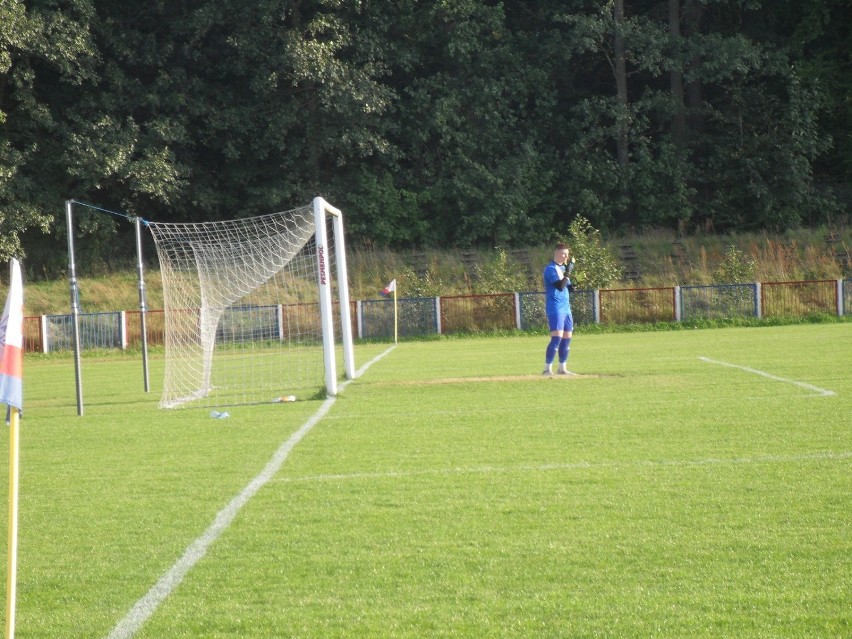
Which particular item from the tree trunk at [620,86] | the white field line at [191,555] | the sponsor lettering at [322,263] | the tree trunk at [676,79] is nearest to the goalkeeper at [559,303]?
the sponsor lettering at [322,263]

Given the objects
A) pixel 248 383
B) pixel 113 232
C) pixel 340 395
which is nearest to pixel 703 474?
pixel 340 395

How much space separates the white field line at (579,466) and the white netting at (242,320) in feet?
20.4

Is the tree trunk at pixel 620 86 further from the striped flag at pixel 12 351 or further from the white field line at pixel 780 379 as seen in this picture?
the striped flag at pixel 12 351

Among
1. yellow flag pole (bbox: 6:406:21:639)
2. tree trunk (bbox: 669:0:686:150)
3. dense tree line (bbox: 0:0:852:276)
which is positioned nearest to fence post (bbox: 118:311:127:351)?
dense tree line (bbox: 0:0:852:276)

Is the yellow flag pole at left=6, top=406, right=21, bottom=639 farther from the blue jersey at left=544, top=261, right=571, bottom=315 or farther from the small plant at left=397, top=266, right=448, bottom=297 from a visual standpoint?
the small plant at left=397, top=266, right=448, bottom=297

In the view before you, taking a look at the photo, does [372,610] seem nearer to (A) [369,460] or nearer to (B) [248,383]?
(A) [369,460]

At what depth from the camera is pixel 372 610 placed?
469 centimetres

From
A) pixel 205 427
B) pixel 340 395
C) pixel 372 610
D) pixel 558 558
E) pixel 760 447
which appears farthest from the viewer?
pixel 340 395

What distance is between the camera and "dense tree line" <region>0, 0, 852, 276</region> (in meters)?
40.3

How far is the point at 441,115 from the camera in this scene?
43125 mm

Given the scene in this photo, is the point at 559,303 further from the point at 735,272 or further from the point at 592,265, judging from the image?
the point at 735,272

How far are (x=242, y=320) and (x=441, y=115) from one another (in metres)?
15.8

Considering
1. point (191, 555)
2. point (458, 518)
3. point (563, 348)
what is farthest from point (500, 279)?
point (191, 555)

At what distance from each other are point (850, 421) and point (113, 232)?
35.3m
